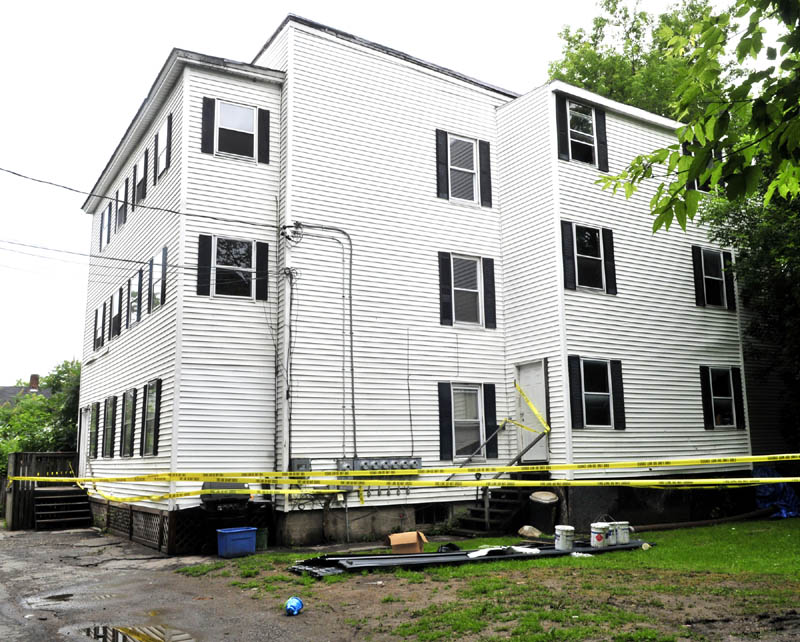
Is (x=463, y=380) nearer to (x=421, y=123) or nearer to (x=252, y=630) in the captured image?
(x=421, y=123)

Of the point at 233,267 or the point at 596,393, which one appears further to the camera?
the point at 596,393

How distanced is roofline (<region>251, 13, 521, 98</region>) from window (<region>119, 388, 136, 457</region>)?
9.04m

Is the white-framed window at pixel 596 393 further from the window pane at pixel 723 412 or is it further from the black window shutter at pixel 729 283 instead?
the black window shutter at pixel 729 283

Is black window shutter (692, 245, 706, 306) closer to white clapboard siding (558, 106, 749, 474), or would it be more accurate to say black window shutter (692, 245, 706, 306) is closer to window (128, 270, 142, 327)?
white clapboard siding (558, 106, 749, 474)

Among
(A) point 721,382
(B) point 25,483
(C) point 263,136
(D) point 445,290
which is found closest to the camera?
(C) point 263,136

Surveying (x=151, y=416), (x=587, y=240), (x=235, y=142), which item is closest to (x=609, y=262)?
(x=587, y=240)

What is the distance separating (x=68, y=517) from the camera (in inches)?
805

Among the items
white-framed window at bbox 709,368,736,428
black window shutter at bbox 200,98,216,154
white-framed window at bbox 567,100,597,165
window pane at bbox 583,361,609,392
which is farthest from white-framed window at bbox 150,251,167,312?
white-framed window at bbox 709,368,736,428

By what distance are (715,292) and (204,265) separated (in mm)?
13740

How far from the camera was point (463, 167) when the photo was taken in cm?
1922

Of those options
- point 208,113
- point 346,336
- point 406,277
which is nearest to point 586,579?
point 346,336

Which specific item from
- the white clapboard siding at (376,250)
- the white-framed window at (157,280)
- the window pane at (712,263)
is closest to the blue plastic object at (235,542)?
the white clapboard siding at (376,250)

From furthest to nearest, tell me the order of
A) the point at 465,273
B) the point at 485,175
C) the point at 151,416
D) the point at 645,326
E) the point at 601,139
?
the point at 485,175, the point at 601,139, the point at 645,326, the point at 465,273, the point at 151,416

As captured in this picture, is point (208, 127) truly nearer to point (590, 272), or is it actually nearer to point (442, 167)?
point (442, 167)
